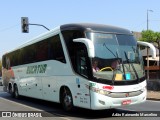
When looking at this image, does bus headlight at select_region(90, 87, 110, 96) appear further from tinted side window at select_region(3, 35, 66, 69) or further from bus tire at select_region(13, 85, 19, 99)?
bus tire at select_region(13, 85, 19, 99)

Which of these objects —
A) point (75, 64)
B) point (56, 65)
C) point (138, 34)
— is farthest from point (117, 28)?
point (138, 34)

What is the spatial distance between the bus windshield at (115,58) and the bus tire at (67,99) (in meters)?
2.15

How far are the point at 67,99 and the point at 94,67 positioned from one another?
2.42m

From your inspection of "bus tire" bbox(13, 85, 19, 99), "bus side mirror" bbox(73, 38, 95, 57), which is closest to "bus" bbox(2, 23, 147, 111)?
"bus side mirror" bbox(73, 38, 95, 57)

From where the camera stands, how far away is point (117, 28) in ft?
44.3

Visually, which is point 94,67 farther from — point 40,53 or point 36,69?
point 36,69

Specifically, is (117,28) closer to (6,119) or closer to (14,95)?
(6,119)

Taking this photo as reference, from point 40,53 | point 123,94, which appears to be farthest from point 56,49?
point 123,94

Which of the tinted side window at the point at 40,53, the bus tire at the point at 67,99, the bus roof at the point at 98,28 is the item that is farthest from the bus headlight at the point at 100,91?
the tinted side window at the point at 40,53

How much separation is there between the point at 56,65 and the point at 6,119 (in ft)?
11.6

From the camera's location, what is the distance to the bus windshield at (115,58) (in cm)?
1221

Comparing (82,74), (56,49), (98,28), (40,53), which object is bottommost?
(82,74)

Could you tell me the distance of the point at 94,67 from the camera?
12141 millimetres

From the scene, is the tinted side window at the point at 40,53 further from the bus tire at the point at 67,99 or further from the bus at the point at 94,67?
the bus tire at the point at 67,99
